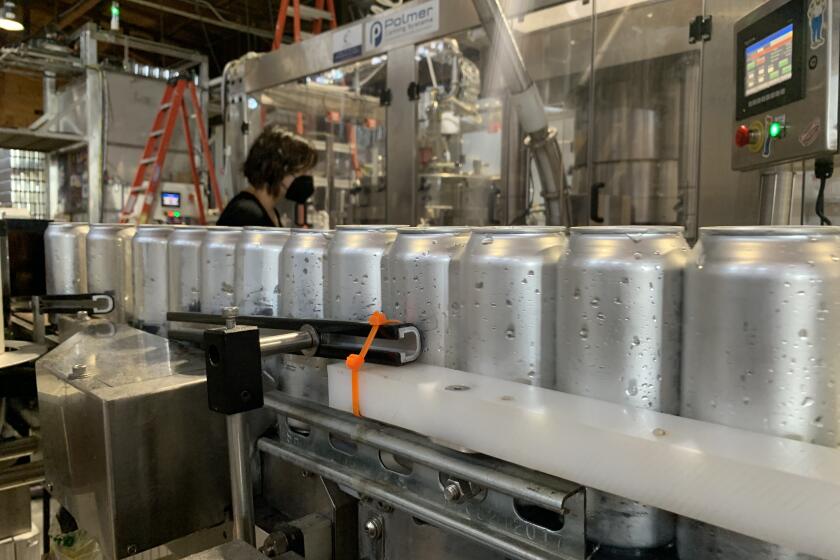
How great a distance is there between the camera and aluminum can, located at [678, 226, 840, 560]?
0.45 meters

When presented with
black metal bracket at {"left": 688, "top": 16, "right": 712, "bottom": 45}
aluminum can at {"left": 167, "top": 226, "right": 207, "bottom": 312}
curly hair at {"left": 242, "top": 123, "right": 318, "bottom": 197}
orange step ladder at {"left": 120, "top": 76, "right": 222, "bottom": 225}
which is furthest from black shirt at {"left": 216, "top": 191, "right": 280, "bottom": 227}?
orange step ladder at {"left": 120, "top": 76, "right": 222, "bottom": 225}

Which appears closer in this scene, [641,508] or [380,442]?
[641,508]

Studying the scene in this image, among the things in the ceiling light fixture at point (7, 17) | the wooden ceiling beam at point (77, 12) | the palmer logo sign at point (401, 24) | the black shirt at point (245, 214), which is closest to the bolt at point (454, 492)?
the black shirt at point (245, 214)

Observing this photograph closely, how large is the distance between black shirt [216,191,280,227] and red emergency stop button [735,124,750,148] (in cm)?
146

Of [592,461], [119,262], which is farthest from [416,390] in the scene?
[119,262]

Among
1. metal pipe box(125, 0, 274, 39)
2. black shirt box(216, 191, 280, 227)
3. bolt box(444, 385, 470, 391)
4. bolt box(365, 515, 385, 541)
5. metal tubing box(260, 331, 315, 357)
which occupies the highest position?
metal pipe box(125, 0, 274, 39)

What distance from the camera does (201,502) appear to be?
84 centimetres

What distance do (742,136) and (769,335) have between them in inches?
52.4

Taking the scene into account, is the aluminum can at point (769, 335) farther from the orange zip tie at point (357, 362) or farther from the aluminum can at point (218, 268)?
the aluminum can at point (218, 268)

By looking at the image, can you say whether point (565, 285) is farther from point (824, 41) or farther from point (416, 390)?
point (824, 41)

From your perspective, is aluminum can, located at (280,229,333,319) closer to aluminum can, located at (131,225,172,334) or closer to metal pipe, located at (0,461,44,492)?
aluminum can, located at (131,225,172,334)

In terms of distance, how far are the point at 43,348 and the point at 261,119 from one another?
2525 mm

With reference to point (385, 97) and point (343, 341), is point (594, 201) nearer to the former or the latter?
point (385, 97)

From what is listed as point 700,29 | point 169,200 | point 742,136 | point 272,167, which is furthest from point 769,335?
point 169,200
